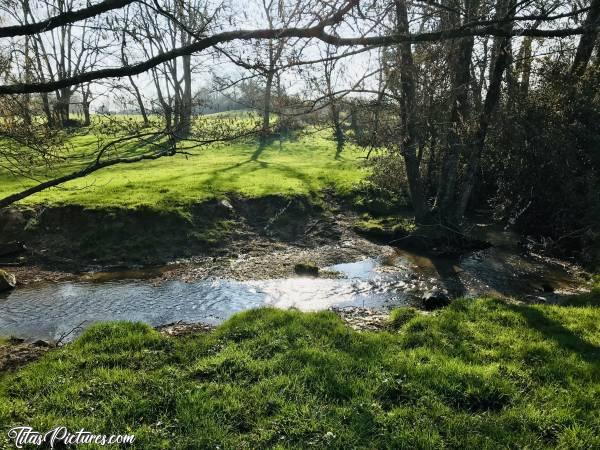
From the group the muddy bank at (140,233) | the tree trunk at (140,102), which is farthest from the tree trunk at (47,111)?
the muddy bank at (140,233)

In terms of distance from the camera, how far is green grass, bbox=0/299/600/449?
588 cm

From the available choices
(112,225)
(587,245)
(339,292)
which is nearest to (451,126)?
(587,245)

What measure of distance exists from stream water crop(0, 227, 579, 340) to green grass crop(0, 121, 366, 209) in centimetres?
369

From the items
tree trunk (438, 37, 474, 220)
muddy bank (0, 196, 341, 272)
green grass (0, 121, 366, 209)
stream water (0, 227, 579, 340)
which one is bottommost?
stream water (0, 227, 579, 340)

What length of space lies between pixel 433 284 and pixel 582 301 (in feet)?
14.0

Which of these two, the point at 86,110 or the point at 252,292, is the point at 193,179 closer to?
the point at 252,292

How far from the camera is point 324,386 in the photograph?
22.5 feet

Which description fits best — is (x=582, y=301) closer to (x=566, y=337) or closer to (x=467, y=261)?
(x=566, y=337)

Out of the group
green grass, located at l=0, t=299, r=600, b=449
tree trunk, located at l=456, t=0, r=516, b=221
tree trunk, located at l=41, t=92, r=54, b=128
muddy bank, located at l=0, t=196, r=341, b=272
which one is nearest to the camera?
green grass, located at l=0, t=299, r=600, b=449

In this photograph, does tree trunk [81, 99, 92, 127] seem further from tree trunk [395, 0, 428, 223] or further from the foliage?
the foliage

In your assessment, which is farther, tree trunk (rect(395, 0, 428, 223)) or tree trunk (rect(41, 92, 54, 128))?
tree trunk (rect(395, 0, 428, 223))

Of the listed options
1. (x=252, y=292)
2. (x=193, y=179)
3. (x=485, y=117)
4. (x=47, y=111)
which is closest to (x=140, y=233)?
(x=193, y=179)

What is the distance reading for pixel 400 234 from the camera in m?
19.9

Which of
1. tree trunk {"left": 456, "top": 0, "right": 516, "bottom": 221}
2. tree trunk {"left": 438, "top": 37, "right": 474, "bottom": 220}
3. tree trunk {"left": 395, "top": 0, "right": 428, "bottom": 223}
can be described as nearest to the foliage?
tree trunk {"left": 456, "top": 0, "right": 516, "bottom": 221}
